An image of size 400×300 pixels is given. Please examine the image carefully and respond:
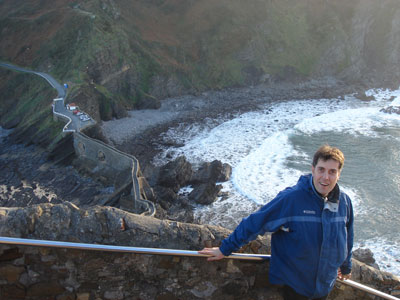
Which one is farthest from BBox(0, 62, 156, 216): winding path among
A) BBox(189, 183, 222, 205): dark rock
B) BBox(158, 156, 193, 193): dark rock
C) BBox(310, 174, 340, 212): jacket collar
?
BBox(310, 174, 340, 212): jacket collar

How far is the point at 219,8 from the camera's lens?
6012cm

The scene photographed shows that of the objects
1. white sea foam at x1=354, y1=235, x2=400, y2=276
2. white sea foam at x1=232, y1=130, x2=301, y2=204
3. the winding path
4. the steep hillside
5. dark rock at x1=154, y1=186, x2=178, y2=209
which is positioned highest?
the steep hillside

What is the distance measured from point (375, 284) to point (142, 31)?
53430mm

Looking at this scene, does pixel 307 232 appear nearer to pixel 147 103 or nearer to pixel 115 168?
pixel 115 168

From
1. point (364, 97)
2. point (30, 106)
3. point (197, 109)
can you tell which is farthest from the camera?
point (364, 97)

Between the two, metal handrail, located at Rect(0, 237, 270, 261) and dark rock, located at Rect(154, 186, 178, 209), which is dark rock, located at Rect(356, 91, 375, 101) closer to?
dark rock, located at Rect(154, 186, 178, 209)

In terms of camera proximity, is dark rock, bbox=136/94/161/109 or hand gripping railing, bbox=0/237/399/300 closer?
hand gripping railing, bbox=0/237/399/300

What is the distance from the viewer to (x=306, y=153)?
31266 millimetres

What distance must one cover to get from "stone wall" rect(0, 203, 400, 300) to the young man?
835mm

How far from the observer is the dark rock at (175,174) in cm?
2495

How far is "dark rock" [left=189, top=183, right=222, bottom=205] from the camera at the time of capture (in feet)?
75.7

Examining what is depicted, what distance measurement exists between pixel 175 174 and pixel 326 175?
21.9 meters

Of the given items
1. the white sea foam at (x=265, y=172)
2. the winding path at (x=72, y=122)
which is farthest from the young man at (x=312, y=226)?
the white sea foam at (x=265, y=172)

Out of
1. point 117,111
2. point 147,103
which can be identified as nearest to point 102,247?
point 117,111
